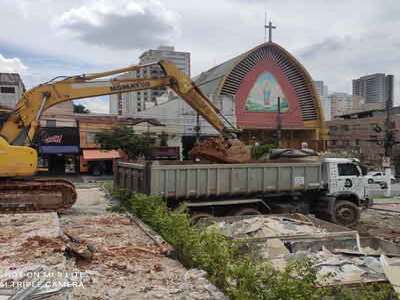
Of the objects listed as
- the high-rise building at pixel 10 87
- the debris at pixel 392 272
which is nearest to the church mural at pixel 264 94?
the high-rise building at pixel 10 87

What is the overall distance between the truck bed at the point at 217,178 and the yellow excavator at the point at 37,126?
0.77m

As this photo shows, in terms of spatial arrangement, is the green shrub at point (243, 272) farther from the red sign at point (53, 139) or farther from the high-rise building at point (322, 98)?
the high-rise building at point (322, 98)

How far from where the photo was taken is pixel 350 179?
13578 millimetres

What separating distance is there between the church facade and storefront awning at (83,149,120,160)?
51.2ft

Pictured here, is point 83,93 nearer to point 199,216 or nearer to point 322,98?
point 199,216

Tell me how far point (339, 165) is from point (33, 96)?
32.0ft

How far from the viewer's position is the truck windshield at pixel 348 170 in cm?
1346

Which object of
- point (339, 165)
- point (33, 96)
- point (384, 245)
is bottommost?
point (384, 245)

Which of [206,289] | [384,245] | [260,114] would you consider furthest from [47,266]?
[260,114]

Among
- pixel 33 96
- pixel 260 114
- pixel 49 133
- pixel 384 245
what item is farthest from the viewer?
pixel 260 114

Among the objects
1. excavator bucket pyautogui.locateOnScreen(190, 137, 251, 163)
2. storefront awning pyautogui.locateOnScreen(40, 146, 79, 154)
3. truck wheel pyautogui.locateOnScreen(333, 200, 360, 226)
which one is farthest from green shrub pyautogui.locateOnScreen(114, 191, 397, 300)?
storefront awning pyautogui.locateOnScreen(40, 146, 79, 154)

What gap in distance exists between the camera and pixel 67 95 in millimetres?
12570

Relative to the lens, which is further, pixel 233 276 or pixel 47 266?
pixel 47 266

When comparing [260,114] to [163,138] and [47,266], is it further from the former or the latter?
[47,266]
